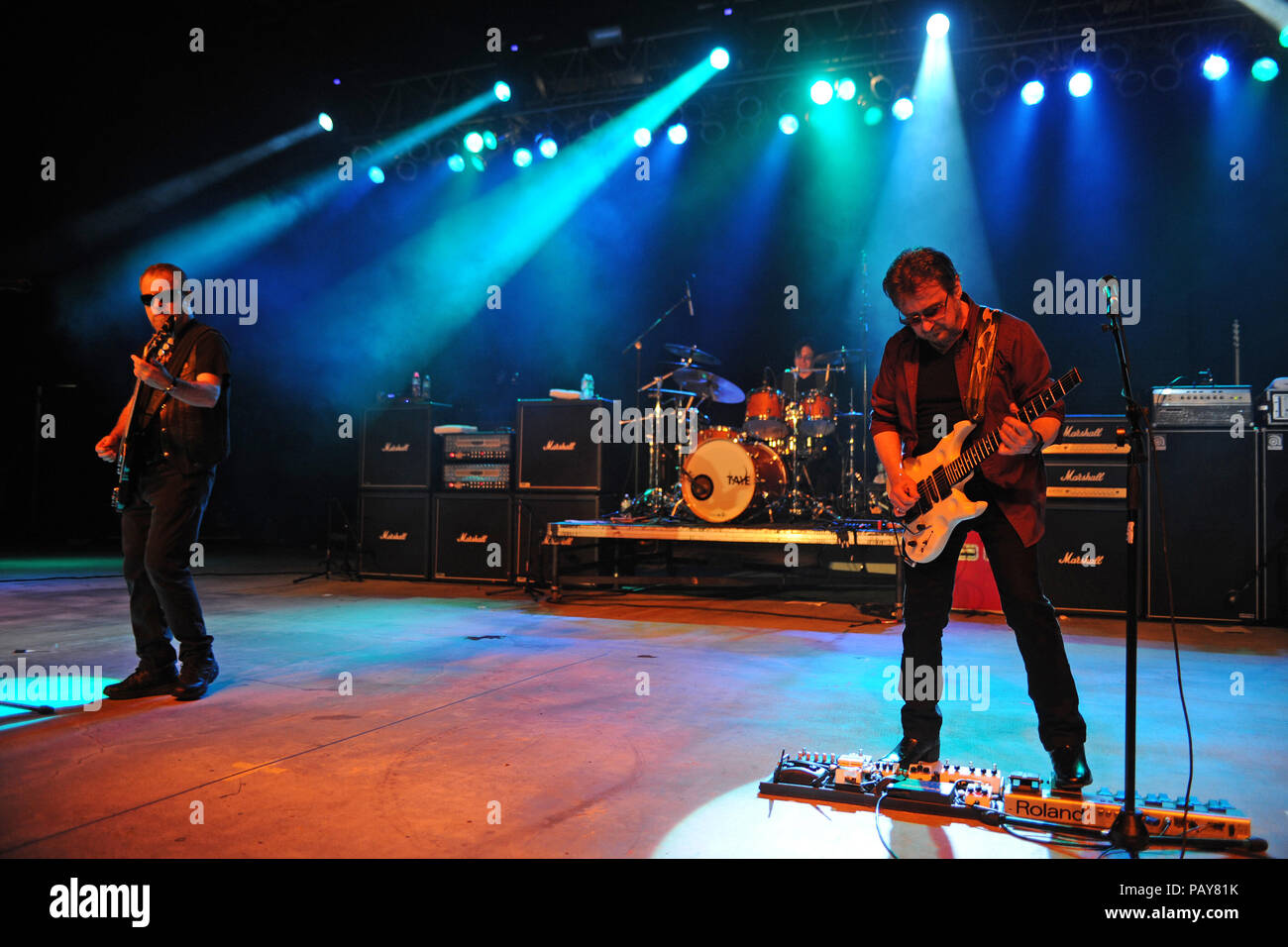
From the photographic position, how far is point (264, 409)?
1257 cm

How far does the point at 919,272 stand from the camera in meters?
2.72

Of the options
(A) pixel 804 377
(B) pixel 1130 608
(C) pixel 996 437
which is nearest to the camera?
(B) pixel 1130 608

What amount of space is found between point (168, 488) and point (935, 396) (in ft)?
10.9

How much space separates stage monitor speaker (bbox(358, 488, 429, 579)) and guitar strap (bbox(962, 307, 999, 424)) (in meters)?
7.31

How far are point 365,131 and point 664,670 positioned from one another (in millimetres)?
8525

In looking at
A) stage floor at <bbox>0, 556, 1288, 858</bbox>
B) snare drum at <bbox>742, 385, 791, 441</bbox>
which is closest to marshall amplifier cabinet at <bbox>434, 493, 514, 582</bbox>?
stage floor at <bbox>0, 556, 1288, 858</bbox>

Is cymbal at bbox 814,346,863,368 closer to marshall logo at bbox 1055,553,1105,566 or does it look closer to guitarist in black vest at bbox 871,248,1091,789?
marshall logo at bbox 1055,553,1105,566

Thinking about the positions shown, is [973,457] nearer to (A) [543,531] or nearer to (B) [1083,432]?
(B) [1083,432]

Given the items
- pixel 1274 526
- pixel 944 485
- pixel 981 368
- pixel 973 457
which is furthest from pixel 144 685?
pixel 1274 526

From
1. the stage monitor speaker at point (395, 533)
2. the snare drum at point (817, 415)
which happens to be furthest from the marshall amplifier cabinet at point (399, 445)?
the snare drum at point (817, 415)

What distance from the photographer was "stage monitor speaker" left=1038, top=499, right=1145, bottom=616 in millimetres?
6855

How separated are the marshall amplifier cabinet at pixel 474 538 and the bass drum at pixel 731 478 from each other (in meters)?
2.21
